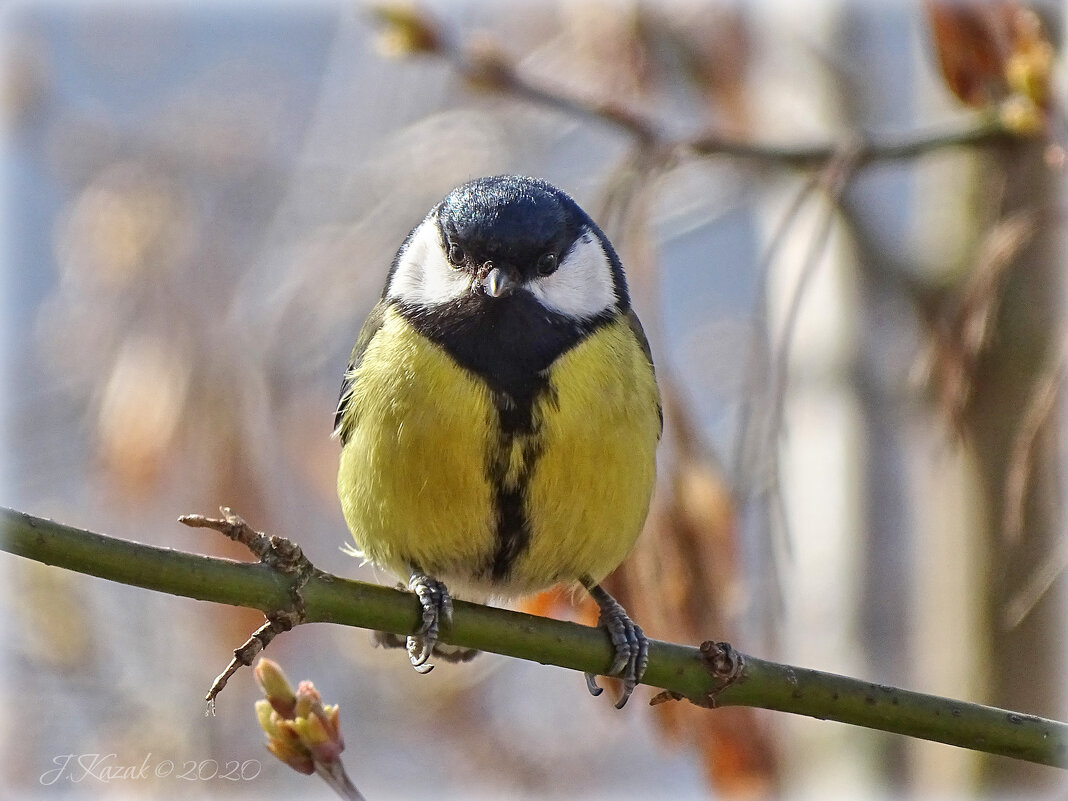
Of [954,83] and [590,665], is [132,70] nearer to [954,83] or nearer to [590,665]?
[954,83]

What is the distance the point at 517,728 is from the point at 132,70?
2953 mm

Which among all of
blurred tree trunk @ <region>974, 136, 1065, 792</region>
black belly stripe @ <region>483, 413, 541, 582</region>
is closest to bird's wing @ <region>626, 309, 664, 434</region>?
black belly stripe @ <region>483, 413, 541, 582</region>

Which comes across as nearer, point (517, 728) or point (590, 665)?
point (590, 665)

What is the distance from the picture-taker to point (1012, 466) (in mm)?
3346

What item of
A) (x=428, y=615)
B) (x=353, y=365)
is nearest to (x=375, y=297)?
(x=353, y=365)

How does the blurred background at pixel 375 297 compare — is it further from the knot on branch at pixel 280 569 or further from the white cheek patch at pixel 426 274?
the knot on branch at pixel 280 569

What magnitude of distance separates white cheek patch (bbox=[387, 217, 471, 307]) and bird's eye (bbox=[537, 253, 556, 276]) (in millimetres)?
135

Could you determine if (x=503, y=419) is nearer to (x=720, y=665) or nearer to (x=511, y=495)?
(x=511, y=495)

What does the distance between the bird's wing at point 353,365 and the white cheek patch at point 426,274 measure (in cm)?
5

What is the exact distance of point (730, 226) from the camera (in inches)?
196

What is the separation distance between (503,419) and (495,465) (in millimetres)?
80

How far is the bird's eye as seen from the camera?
2.34m

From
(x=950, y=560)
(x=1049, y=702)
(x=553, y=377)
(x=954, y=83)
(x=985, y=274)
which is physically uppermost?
(x=954, y=83)

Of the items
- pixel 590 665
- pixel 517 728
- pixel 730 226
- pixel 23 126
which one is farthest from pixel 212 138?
pixel 590 665
